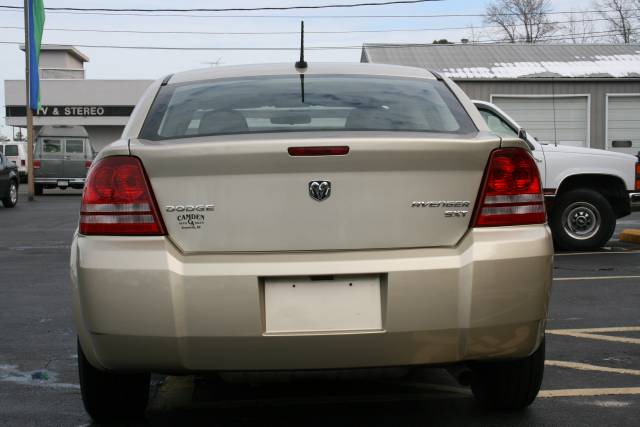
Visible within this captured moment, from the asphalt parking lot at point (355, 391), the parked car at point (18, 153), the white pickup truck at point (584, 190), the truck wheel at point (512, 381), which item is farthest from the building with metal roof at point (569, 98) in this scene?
the truck wheel at point (512, 381)

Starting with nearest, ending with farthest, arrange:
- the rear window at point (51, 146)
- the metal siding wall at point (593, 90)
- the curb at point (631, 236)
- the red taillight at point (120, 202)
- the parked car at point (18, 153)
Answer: the red taillight at point (120, 202)
the curb at point (631, 236)
the metal siding wall at point (593, 90)
the rear window at point (51, 146)
the parked car at point (18, 153)

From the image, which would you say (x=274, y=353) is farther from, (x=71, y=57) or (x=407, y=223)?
(x=71, y=57)

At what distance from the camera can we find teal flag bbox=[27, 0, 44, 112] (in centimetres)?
2472

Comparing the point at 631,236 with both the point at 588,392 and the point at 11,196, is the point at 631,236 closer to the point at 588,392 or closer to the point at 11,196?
the point at 588,392

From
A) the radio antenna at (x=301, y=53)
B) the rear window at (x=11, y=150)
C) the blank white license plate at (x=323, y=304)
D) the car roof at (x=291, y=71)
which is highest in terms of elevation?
the radio antenna at (x=301, y=53)

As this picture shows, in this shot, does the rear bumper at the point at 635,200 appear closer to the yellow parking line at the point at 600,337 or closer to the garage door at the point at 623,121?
the yellow parking line at the point at 600,337

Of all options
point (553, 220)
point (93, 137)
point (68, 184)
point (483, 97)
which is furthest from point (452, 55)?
point (93, 137)

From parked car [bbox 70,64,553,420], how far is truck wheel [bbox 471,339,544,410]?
1.28 feet

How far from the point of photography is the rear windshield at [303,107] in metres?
3.71

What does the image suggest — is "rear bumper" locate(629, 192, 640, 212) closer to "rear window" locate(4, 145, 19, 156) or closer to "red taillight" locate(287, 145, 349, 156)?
"red taillight" locate(287, 145, 349, 156)

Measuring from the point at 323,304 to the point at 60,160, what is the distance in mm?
25791

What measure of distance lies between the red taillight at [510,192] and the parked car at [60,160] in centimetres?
2521

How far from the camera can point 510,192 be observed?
3.50 metres

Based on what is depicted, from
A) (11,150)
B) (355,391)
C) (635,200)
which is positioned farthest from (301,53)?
(11,150)
